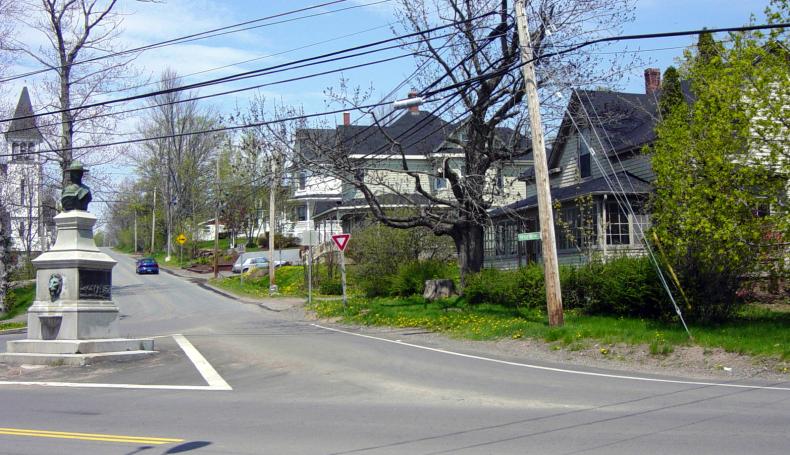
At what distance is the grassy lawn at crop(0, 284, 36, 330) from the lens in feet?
96.2

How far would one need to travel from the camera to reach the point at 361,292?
3472 centimetres

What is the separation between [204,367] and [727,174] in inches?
438

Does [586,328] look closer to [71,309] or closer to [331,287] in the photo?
[71,309]

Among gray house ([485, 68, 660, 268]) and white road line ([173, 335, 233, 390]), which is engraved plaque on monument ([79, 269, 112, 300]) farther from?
gray house ([485, 68, 660, 268])

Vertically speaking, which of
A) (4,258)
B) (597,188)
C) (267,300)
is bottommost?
(267,300)

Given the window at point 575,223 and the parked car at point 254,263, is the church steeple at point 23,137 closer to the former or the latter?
the parked car at point 254,263

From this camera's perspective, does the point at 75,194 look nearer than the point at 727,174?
No

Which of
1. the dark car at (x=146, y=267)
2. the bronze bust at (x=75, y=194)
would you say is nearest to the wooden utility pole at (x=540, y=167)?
the bronze bust at (x=75, y=194)

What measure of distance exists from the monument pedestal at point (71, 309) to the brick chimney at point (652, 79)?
24.3m

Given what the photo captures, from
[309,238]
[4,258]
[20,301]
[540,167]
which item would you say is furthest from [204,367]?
[20,301]

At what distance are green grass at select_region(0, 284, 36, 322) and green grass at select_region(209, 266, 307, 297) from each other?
1063cm

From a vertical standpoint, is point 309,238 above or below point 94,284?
above

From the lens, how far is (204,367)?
49.0 feet

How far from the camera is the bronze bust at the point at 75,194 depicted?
55.0 feet
